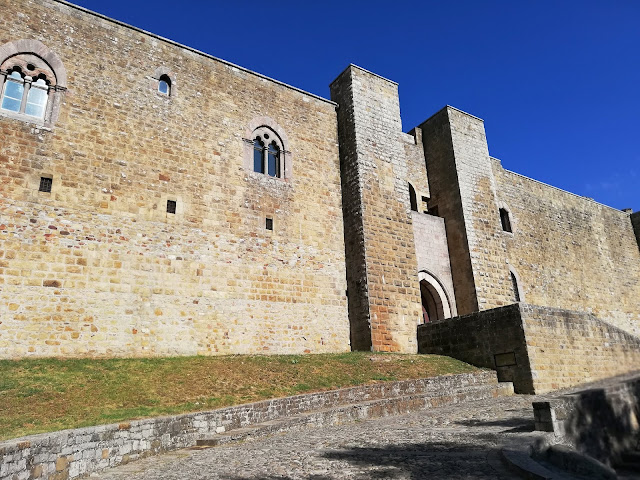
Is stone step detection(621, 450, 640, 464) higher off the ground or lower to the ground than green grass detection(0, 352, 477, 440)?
lower

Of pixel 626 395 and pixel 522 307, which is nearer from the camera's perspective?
pixel 626 395

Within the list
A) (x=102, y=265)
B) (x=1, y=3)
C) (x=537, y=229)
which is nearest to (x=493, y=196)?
(x=537, y=229)

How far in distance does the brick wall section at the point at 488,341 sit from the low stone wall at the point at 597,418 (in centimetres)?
333

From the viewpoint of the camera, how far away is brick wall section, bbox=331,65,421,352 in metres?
13.5

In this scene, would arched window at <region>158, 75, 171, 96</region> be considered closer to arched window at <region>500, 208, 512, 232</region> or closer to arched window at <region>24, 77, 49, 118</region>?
arched window at <region>24, 77, 49, 118</region>

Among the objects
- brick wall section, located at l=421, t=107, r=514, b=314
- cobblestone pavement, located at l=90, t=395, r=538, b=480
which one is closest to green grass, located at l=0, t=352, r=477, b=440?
cobblestone pavement, located at l=90, t=395, r=538, b=480

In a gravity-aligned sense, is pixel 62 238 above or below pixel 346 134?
below

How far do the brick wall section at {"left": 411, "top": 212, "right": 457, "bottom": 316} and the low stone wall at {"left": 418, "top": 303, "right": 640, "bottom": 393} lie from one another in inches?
105

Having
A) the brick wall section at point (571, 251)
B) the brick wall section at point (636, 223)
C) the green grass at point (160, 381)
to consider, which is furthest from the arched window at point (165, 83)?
the brick wall section at point (636, 223)

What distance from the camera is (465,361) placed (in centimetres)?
1233

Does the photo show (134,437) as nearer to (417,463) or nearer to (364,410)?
(417,463)

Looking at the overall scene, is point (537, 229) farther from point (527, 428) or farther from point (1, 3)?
point (1, 3)

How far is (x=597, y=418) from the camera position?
6242mm

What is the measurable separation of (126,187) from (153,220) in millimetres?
1016
